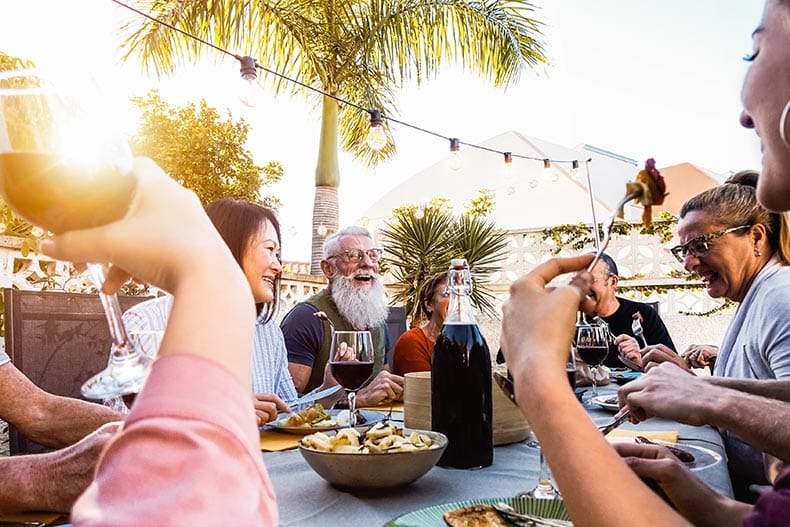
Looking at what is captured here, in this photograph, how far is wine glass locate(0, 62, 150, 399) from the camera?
1.69 feet

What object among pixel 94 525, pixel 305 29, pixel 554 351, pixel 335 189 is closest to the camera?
pixel 94 525

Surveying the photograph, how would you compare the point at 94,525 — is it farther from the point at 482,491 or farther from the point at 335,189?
the point at 335,189

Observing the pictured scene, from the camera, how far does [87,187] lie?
51 cm

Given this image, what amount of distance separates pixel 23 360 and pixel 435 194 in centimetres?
1663

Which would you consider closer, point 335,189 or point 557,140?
point 335,189

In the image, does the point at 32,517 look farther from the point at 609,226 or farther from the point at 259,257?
the point at 259,257

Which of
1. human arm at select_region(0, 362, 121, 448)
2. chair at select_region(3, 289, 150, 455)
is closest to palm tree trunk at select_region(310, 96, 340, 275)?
chair at select_region(3, 289, 150, 455)

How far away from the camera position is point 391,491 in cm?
118

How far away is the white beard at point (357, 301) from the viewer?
3852mm

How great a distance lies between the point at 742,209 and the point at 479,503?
208cm

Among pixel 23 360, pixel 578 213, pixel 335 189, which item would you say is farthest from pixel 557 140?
pixel 23 360

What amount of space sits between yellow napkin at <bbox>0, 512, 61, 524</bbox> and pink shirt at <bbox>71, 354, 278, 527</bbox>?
73 cm

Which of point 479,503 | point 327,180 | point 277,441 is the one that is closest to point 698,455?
point 479,503

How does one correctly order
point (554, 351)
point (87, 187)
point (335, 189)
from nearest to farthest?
point (87, 187) < point (554, 351) < point (335, 189)
